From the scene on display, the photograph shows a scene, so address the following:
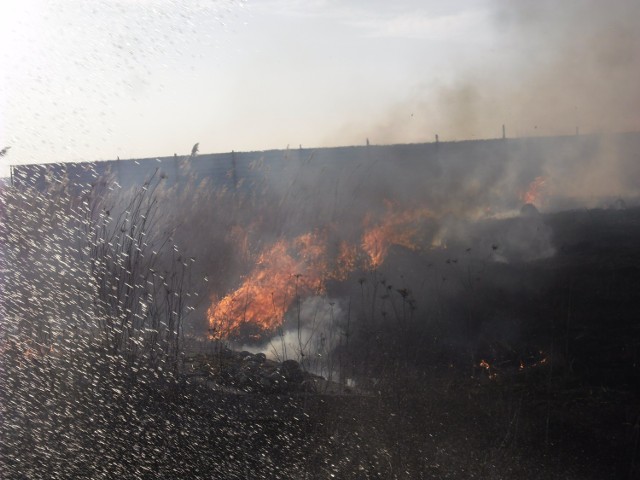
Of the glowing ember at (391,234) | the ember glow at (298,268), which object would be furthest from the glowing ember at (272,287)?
the glowing ember at (391,234)

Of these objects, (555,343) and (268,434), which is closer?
(268,434)

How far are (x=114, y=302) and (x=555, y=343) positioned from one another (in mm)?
5818

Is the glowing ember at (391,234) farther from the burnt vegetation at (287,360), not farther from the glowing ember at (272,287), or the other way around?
the glowing ember at (272,287)

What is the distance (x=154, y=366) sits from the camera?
8.51 m

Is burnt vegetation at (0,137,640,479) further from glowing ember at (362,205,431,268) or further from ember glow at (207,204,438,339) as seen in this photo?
glowing ember at (362,205,431,268)

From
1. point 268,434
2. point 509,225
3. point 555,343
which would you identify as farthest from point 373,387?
point 509,225

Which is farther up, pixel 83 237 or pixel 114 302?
pixel 83 237

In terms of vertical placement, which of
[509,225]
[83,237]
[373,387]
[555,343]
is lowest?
[373,387]

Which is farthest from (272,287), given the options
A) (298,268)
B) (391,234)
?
(391,234)

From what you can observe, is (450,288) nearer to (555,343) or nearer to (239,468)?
(555,343)

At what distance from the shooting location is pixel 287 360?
969 cm

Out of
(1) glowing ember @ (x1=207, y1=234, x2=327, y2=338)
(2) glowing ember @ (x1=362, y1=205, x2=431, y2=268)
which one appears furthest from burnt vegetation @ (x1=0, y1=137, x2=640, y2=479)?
(2) glowing ember @ (x1=362, y1=205, x2=431, y2=268)

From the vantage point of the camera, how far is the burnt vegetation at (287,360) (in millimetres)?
6613

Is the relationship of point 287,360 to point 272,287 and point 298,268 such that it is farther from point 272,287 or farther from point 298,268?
point 298,268
